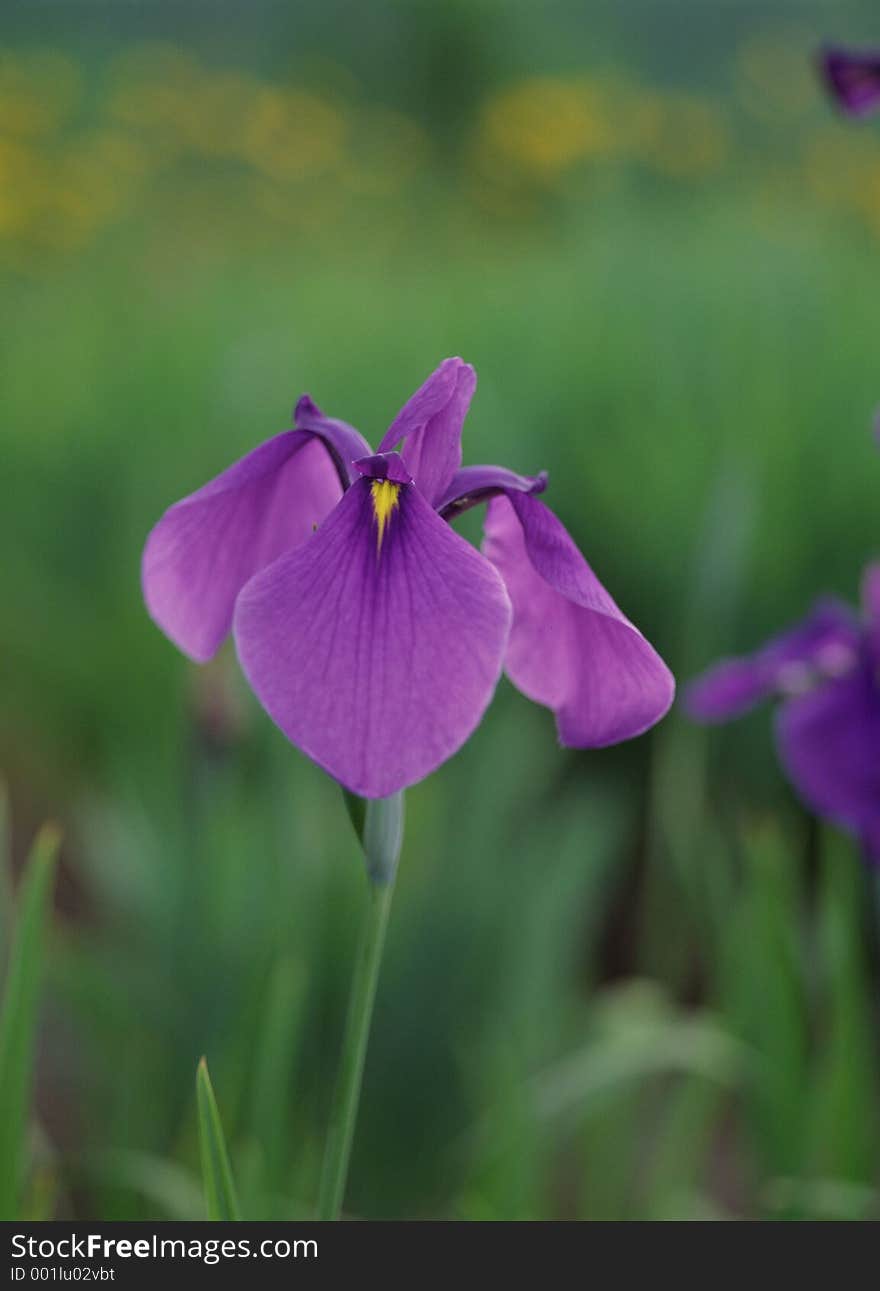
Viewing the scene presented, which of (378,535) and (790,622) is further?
(790,622)

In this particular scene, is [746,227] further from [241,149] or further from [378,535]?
[378,535]

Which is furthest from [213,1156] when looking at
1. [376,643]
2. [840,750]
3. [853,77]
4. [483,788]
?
[483,788]

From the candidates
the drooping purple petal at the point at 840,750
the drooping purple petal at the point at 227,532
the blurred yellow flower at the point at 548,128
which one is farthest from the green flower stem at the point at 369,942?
the blurred yellow flower at the point at 548,128

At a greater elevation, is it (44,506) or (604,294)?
(604,294)

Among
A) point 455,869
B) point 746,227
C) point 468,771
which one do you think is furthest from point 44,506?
point 746,227

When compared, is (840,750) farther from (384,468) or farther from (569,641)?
(384,468)

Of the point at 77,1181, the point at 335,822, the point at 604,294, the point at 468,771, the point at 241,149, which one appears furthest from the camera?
the point at 241,149

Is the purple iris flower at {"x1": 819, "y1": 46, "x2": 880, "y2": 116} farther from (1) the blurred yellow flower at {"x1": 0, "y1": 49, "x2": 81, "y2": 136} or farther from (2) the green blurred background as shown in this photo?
(1) the blurred yellow flower at {"x1": 0, "y1": 49, "x2": 81, "y2": 136}

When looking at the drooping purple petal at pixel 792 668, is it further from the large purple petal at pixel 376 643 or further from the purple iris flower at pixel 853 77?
the large purple petal at pixel 376 643
